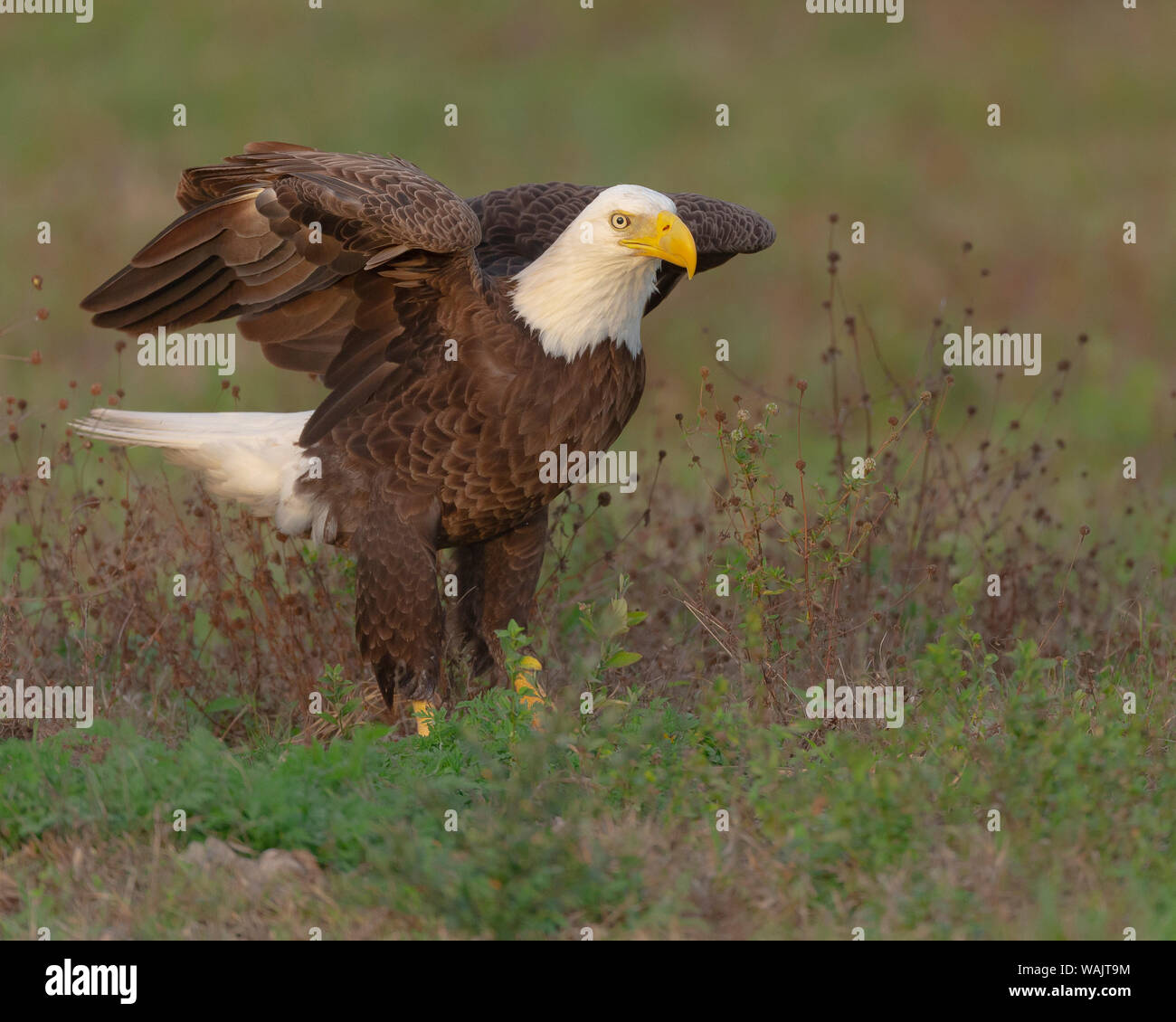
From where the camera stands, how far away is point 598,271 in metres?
5.24

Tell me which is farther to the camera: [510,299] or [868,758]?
[510,299]

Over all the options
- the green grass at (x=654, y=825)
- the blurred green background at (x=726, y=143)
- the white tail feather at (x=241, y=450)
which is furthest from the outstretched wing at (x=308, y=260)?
the blurred green background at (x=726, y=143)

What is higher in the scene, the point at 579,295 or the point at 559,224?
the point at 559,224

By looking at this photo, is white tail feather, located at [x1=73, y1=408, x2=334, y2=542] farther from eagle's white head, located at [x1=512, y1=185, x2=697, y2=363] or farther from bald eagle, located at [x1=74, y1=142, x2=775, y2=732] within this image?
eagle's white head, located at [x1=512, y1=185, x2=697, y2=363]

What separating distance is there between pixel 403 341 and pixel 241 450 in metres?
0.71

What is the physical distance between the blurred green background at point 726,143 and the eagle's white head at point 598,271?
14.6 ft

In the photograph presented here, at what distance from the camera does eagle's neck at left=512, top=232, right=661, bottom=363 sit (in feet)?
17.2

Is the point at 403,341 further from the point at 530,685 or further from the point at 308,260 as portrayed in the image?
the point at 530,685

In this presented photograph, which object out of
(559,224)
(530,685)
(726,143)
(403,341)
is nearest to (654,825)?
(530,685)

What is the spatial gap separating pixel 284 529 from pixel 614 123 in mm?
10263

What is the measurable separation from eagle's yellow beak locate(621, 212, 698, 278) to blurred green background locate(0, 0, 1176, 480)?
474 centimetres

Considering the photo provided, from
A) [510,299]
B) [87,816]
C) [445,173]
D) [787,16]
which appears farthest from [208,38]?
[87,816]

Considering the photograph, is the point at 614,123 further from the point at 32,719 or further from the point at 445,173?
the point at 32,719

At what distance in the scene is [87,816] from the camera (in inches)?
161
